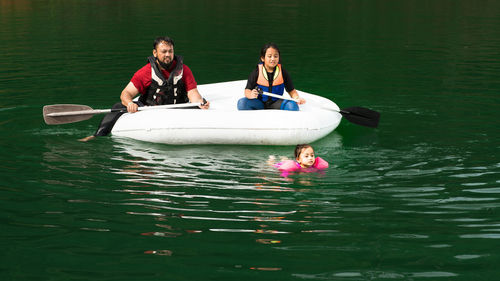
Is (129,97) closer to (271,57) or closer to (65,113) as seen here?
(65,113)

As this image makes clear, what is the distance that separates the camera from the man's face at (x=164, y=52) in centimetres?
670

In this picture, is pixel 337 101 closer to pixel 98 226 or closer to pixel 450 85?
pixel 450 85

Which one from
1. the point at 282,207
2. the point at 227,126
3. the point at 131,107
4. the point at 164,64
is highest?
the point at 164,64

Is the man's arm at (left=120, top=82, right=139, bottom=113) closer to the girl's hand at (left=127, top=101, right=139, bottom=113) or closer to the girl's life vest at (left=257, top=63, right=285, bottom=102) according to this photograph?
the girl's hand at (left=127, top=101, right=139, bottom=113)

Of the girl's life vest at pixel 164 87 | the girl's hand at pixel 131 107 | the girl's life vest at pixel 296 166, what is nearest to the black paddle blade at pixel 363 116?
the girl's life vest at pixel 296 166

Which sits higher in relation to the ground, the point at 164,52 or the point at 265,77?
the point at 164,52

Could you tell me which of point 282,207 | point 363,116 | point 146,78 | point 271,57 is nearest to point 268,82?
point 271,57

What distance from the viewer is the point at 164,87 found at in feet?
22.8

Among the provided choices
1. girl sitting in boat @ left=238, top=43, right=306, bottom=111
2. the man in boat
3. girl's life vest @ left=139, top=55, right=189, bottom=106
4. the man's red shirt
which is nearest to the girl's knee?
girl sitting in boat @ left=238, top=43, right=306, bottom=111

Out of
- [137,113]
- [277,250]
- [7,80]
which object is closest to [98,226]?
[277,250]

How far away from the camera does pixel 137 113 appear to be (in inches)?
267

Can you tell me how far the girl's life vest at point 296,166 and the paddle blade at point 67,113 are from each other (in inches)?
103

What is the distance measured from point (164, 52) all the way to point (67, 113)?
4.38ft

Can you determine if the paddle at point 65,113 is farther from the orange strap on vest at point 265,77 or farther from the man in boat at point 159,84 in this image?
the orange strap on vest at point 265,77
